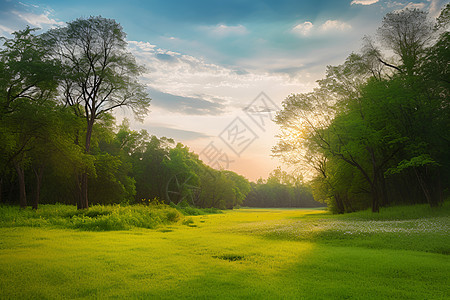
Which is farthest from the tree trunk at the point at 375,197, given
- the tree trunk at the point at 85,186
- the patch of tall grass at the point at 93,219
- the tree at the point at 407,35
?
the tree trunk at the point at 85,186

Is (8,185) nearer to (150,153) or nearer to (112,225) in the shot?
(150,153)

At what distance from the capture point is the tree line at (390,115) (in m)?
25.2

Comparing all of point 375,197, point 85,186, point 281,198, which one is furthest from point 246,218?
point 281,198

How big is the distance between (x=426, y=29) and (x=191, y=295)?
123 ft

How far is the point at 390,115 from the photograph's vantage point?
90.2 feet

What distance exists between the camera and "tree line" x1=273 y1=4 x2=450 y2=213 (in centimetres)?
2523

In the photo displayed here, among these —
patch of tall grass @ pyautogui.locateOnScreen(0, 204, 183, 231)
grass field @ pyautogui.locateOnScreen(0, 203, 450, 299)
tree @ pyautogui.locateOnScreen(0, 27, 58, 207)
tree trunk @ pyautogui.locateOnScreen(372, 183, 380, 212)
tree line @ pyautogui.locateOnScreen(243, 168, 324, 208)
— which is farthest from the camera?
tree line @ pyautogui.locateOnScreen(243, 168, 324, 208)

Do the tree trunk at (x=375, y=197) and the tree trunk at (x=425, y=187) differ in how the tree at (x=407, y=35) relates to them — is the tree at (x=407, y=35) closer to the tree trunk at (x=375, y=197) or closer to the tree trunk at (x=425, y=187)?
the tree trunk at (x=425, y=187)

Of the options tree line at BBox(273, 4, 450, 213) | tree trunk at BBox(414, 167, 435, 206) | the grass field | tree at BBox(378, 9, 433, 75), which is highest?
tree at BBox(378, 9, 433, 75)

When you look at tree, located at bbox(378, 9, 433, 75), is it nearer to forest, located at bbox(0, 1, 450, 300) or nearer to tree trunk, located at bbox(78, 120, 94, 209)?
forest, located at bbox(0, 1, 450, 300)

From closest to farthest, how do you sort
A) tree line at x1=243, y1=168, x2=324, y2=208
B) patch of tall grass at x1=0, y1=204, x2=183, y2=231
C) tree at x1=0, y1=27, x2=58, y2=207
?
patch of tall grass at x1=0, y1=204, x2=183, y2=231
tree at x1=0, y1=27, x2=58, y2=207
tree line at x1=243, y1=168, x2=324, y2=208

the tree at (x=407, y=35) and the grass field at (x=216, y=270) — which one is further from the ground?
the tree at (x=407, y=35)

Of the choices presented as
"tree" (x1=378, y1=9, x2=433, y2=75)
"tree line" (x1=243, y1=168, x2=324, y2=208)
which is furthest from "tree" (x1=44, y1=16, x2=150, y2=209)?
"tree line" (x1=243, y1=168, x2=324, y2=208)

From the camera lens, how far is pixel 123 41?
26703mm
